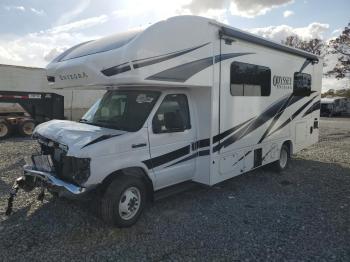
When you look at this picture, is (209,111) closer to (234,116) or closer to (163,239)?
(234,116)

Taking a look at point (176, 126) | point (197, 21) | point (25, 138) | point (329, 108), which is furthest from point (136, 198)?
point (329, 108)

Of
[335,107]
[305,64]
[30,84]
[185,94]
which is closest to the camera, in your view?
[185,94]

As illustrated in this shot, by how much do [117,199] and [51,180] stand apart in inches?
38.9

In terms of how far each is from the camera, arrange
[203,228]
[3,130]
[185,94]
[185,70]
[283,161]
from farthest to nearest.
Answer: [3,130], [283,161], [185,94], [185,70], [203,228]

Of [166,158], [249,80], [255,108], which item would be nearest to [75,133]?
[166,158]

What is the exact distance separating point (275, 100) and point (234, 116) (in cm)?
186

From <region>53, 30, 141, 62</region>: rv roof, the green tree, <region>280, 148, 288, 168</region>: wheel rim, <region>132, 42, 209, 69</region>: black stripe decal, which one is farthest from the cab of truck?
the green tree

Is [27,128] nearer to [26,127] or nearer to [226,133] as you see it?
[26,127]

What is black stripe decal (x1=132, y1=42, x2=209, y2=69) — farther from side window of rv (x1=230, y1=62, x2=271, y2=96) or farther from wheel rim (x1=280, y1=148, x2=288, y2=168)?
wheel rim (x1=280, y1=148, x2=288, y2=168)

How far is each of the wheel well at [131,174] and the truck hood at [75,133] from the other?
0.55 metres

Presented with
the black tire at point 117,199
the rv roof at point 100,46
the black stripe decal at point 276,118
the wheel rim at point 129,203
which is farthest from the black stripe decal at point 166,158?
the black stripe decal at point 276,118

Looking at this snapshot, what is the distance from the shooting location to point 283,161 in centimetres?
827

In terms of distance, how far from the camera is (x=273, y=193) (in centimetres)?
644

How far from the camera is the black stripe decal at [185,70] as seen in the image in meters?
4.64
